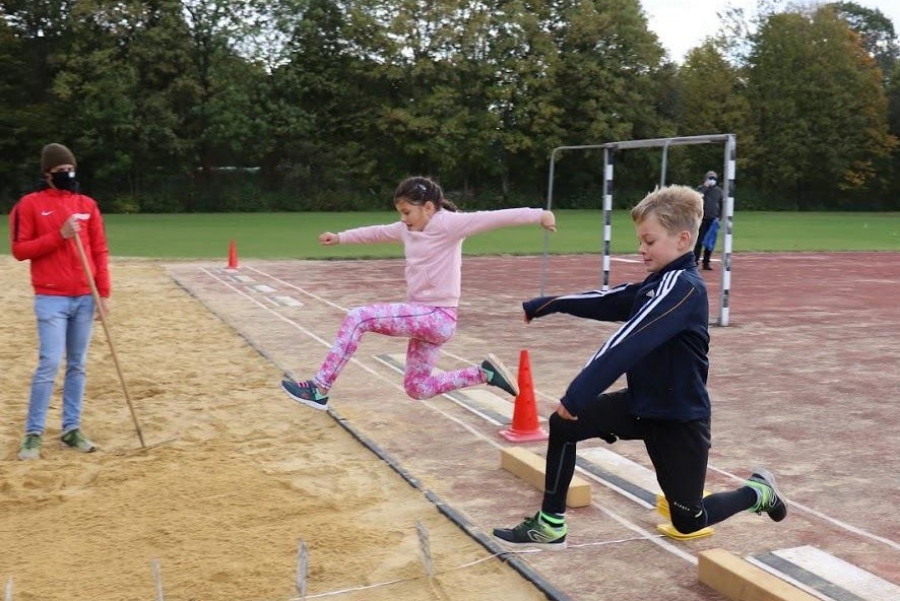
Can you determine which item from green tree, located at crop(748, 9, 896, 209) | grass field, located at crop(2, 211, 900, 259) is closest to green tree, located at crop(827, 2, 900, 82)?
green tree, located at crop(748, 9, 896, 209)

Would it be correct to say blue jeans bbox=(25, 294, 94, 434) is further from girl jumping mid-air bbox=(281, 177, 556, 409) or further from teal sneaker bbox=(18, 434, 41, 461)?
girl jumping mid-air bbox=(281, 177, 556, 409)

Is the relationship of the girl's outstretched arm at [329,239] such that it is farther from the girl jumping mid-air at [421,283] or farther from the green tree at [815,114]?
the green tree at [815,114]

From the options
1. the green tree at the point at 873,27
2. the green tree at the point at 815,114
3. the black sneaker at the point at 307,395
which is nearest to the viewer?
the black sneaker at the point at 307,395

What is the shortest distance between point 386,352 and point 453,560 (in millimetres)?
5713

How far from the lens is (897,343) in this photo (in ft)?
35.0

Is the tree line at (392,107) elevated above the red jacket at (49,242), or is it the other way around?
the tree line at (392,107)

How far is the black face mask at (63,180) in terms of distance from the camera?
19.9 ft

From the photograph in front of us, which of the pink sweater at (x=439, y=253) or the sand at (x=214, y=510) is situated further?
the pink sweater at (x=439, y=253)

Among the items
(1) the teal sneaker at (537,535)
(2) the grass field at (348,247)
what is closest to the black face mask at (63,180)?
(1) the teal sneaker at (537,535)

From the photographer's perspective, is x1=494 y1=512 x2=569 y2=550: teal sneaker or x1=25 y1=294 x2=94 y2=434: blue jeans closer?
x1=494 y1=512 x2=569 y2=550: teal sneaker

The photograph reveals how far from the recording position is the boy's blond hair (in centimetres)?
387

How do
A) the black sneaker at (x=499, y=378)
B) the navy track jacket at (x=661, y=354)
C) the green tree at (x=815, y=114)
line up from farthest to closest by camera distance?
the green tree at (x=815, y=114) → the black sneaker at (x=499, y=378) → the navy track jacket at (x=661, y=354)

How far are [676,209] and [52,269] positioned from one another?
13.9 feet

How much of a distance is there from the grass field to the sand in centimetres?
1424
